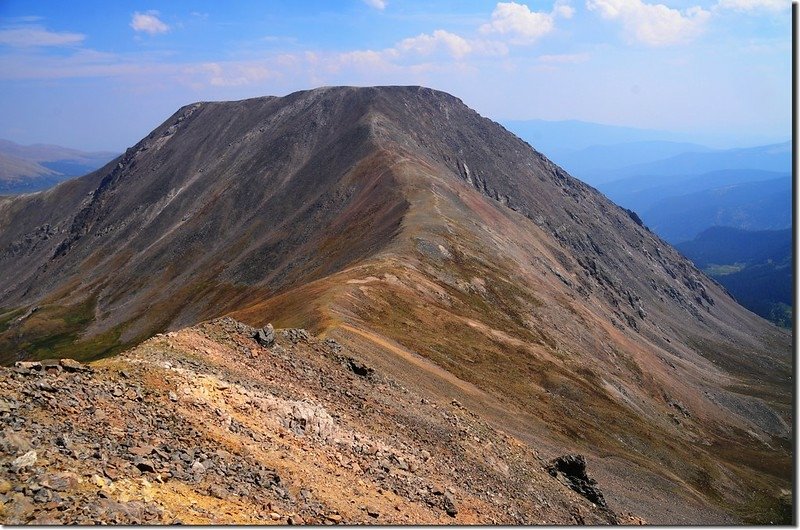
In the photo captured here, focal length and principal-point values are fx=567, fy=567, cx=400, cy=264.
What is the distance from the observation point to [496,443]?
40.1 meters

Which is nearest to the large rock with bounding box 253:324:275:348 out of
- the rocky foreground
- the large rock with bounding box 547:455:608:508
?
the rocky foreground

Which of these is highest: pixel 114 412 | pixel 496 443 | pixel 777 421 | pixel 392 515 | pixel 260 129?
pixel 260 129

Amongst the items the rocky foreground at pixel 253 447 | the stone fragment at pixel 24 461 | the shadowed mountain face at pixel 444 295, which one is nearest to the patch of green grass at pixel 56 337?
the shadowed mountain face at pixel 444 295

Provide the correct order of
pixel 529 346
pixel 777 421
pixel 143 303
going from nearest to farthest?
1. pixel 529 346
2. pixel 777 421
3. pixel 143 303

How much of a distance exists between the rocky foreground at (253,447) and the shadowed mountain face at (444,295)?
760cm

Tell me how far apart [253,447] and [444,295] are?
4930 centimetres

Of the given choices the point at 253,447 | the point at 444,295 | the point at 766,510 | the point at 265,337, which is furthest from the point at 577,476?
the point at 766,510

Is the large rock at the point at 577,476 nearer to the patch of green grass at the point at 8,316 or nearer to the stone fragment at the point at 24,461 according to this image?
the stone fragment at the point at 24,461

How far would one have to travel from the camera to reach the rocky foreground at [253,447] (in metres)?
18.5

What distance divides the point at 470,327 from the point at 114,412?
4857cm

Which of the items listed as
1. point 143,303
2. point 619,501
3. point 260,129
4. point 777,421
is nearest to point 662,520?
point 619,501

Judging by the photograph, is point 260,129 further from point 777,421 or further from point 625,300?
point 777,421

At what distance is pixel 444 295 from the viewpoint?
239ft

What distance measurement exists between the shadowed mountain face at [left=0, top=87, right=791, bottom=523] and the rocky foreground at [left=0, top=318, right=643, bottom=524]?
760 centimetres
